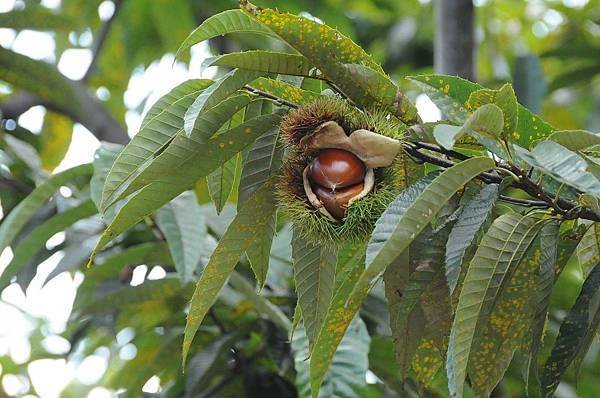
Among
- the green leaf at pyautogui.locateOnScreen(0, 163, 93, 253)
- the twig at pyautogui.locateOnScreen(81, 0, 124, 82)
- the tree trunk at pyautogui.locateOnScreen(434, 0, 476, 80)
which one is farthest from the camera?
the twig at pyautogui.locateOnScreen(81, 0, 124, 82)

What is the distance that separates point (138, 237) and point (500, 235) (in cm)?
113

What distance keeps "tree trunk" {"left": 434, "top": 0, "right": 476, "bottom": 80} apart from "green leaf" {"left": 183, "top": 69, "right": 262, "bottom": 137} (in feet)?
3.40

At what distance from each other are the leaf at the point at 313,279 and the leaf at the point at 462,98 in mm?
201

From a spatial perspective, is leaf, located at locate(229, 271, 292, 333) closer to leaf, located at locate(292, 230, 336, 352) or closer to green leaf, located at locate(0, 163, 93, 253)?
green leaf, located at locate(0, 163, 93, 253)

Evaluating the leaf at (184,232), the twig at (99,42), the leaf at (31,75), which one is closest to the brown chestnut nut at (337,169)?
the leaf at (184,232)

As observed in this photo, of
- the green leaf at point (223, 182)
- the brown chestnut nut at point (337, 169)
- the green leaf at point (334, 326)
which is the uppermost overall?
the brown chestnut nut at point (337, 169)

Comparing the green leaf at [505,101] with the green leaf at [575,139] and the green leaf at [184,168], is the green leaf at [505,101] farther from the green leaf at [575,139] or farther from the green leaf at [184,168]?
the green leaf at [184,168]

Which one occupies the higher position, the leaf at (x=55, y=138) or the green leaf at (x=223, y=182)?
the green leaf at (x=223, y=182)

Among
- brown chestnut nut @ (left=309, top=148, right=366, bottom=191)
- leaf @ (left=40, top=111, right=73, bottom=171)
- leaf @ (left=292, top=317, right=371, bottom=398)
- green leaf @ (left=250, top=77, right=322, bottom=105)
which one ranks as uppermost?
green leaf @ (left=250, top=77, right=322, bottom=105)

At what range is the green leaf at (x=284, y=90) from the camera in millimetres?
930

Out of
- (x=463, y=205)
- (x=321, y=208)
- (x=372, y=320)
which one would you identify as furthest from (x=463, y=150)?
(x=372, y=320)

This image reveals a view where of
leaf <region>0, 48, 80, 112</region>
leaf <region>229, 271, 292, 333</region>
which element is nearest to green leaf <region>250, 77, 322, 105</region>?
leaf <region>229, 271, 292, 333</region>

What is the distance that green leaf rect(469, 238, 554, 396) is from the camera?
954 millimetres

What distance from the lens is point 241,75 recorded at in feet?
2.90
